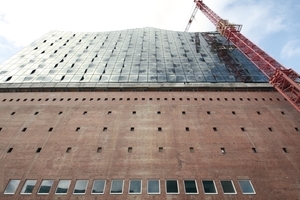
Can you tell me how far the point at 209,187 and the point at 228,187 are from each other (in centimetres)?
108

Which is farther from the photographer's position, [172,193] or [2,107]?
[2,107]

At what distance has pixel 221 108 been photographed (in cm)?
1880

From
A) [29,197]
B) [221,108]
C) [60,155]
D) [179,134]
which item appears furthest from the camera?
[221,108]

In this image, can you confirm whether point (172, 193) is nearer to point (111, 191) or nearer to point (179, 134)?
point (111, 191)

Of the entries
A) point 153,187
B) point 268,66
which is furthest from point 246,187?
point 268,66

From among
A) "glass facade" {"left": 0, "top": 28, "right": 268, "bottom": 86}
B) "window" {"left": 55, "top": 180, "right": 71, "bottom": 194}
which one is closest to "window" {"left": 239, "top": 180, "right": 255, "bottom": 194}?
"window" {"left": 55, "top": 180, "right": 71, "bottom": 194}

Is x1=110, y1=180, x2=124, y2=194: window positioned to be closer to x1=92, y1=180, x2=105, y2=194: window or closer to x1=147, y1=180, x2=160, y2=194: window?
x1=92, y1=180, x2=105, y2=194: window

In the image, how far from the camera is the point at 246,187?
1266 centimetres

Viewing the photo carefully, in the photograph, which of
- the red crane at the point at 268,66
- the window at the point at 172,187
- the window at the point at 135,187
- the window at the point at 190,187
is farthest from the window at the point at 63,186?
the red crane at the point at 268,66

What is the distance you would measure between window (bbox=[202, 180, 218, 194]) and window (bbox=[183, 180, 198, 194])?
1.69 feet

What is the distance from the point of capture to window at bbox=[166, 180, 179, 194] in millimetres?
12376

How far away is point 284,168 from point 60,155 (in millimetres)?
14227

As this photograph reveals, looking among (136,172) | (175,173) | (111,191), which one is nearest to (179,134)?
(175,173)

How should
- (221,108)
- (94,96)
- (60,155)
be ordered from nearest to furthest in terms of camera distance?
(60,155)
(221,108)
(94,96)
